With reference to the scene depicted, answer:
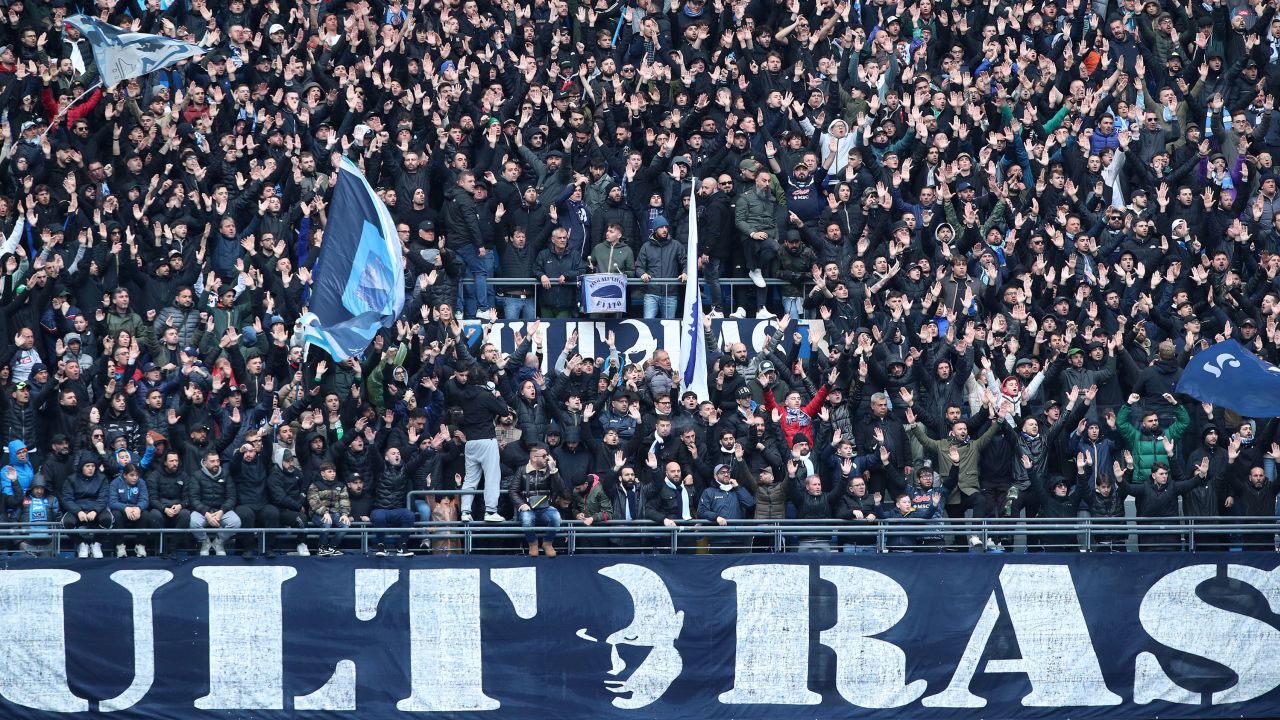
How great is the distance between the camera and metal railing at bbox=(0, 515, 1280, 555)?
78.7 ft

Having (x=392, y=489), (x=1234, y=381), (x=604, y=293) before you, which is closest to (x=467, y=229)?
(x=604, y=293)

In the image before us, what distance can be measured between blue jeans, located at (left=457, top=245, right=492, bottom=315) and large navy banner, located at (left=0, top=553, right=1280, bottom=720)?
4.71 meters

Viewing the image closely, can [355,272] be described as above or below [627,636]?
above

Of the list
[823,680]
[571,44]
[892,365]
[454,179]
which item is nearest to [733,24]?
[571,44]

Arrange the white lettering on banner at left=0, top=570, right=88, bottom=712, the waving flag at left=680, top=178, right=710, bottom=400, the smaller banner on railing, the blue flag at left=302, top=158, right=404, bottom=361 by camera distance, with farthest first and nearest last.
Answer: the smaller banner on railing, the waving flag at left=680, top=178, right=710, bottom=400, the blue flag at left=302, top=158, right=404, bottom=361, the white lettering on banner at left=0, top=570, right=88, bottom=712

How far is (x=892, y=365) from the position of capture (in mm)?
25812

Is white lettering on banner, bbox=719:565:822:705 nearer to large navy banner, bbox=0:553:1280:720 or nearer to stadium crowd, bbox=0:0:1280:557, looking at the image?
large navy banner, bbox=0:553:1280:720

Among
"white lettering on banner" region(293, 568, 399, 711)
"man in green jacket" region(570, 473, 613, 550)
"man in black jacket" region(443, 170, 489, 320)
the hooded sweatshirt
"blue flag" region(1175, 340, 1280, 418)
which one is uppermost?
"man in black jacket" region(443, 170, 489, 320)

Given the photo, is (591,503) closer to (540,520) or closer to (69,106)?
(540,520)

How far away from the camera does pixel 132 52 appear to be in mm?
28219

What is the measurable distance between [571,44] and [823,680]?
36.2 feet

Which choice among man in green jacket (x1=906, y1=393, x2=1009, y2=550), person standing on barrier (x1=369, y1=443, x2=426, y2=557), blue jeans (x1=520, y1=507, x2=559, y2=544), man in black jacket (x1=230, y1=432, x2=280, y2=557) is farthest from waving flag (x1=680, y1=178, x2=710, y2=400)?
man in black jacket (x1=230, y1=432, x2=280, y2=557)

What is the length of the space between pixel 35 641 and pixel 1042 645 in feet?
34.2

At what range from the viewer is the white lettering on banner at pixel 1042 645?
2428 centimetres
